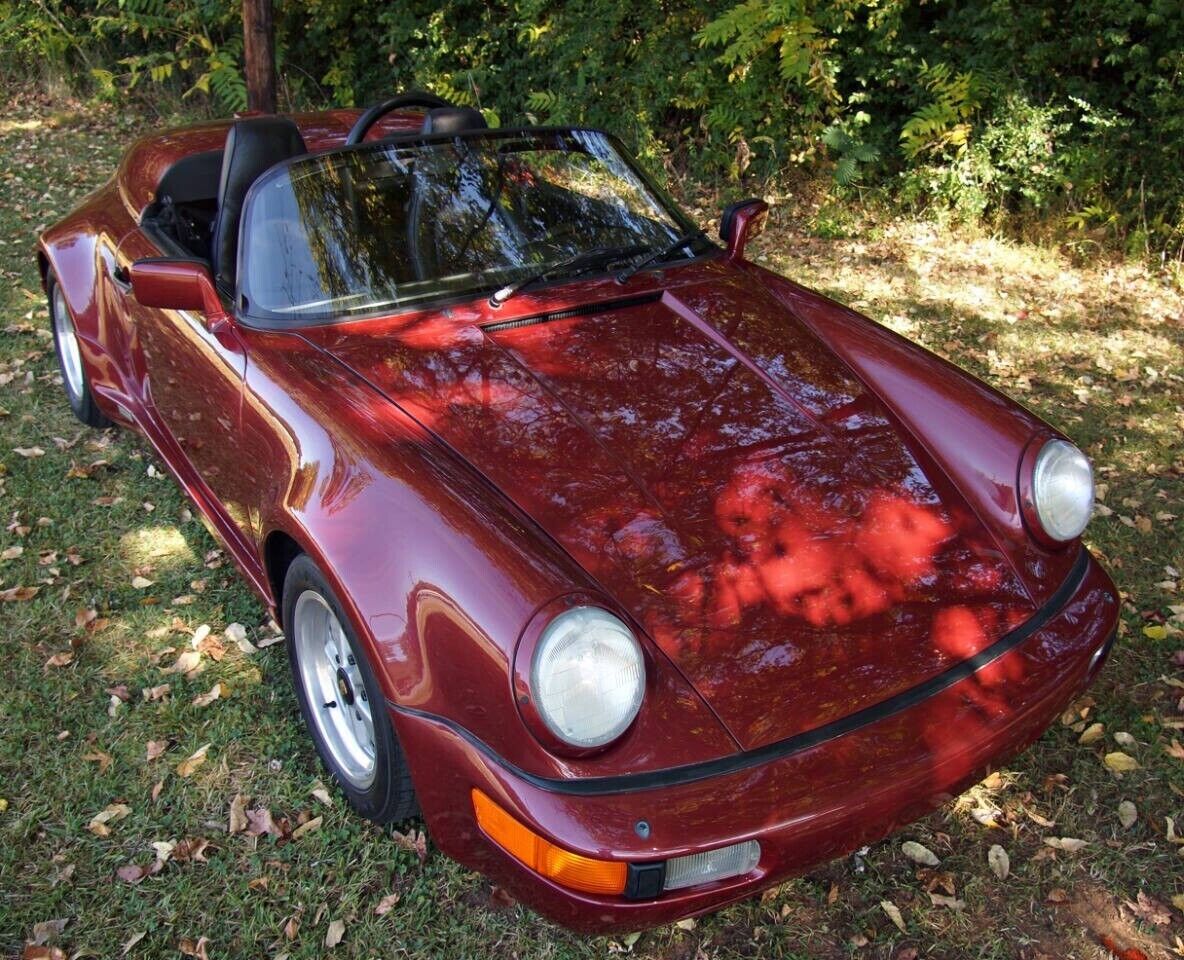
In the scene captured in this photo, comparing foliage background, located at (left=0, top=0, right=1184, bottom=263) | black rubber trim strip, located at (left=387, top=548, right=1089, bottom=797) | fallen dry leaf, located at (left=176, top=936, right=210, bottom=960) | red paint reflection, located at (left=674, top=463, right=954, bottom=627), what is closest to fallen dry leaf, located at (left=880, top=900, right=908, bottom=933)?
black rubber trim strip, located at (left=387, top=548, right=1089, bottom=797)

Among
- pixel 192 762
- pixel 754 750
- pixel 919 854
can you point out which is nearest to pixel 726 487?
pixel 754 750

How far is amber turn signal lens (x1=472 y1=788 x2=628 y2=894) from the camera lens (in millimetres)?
1739

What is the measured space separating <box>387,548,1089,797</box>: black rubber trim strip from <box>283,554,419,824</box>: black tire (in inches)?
5.5

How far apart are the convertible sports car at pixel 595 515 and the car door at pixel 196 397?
2cm

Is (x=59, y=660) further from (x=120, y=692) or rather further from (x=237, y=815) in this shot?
Result: (x=237, y=815)

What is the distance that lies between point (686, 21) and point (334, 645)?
6.07m

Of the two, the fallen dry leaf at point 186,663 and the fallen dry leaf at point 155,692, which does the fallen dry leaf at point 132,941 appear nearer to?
the fallen dry leaf at point 155,692

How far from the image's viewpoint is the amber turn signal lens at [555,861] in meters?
1.74

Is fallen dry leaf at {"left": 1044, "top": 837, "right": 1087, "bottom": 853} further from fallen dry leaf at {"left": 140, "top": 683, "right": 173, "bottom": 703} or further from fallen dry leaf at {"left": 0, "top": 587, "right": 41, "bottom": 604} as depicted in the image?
fallen dry leaf at {"left": 0, "top": 587, "right": 41, "bottom": 604}

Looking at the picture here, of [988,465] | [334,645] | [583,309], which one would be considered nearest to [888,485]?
[988,465]

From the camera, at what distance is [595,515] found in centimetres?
215

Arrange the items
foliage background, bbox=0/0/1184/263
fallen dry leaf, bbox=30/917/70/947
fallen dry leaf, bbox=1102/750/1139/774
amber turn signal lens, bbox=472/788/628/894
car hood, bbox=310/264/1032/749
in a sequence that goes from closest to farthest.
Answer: amber turn signal lens, bbox=472/788/628/894 < car hood, bbox=310/264/1032/749 < fallen dry leaf, bbox=30/917/70/947 < fallen dry leaf, bbox=1102/750/1139/774 < foliage background, bbox=0/0/1184/263

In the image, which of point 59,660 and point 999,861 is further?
point 59,660

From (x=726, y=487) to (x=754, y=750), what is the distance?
0.64 m
